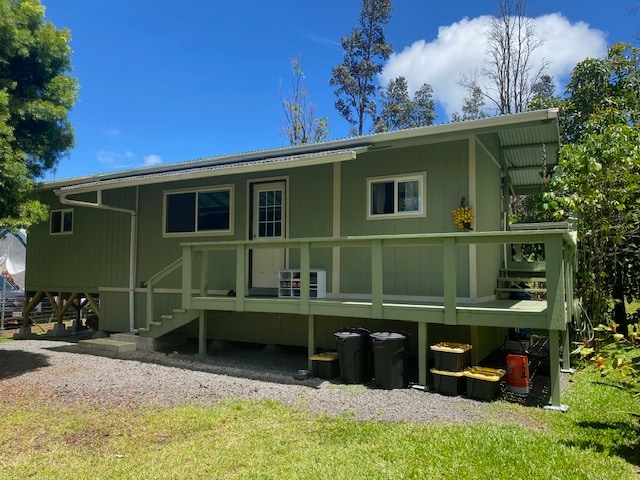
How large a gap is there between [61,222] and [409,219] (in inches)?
349

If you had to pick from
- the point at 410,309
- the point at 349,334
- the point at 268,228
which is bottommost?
the point at 349,334

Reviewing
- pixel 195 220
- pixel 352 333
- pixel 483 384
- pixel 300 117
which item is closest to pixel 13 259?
pixel 300 117

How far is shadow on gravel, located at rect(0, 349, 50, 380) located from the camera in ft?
23.3

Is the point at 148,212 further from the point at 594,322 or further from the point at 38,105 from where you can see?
the point at 594,322

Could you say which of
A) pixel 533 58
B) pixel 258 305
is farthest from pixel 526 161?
pixel 533 58

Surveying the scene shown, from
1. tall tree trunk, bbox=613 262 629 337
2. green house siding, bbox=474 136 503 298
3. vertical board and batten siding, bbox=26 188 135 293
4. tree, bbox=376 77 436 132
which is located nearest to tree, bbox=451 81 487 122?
tree, bbox=376 77 436 132

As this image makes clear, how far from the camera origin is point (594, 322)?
25.9 ft

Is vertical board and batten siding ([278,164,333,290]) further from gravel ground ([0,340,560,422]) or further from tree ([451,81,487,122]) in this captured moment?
tree ([451,81,487,122])

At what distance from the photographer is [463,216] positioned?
6.68 m

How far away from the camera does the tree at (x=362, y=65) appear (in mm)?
25828

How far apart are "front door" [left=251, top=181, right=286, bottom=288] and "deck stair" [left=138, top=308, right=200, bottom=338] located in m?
1.35

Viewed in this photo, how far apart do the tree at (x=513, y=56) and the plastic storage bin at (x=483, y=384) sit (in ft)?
56.1

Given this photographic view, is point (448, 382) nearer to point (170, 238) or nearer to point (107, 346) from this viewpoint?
point (107, 346)

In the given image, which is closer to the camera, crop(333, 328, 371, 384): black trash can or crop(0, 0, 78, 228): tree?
crop(333, 328, 371, 384): black trash can
